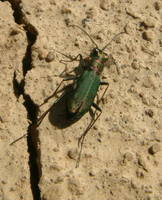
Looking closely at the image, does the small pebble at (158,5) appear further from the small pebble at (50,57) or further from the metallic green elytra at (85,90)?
the small pebble at (50,57)

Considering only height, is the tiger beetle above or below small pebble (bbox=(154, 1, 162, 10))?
below

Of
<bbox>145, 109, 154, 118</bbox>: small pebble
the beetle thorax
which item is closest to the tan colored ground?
<bbox>145, 109, 154, 118</bbox>: small pebble

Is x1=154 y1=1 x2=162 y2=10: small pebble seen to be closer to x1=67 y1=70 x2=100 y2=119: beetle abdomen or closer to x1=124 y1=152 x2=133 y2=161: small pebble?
x1=67 y1=70 x2=100 y2=119: beetle abdomen

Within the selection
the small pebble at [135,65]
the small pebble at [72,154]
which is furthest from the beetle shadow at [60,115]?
the small pebble at [135,65]

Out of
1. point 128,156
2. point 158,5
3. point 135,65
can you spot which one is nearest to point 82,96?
point 128,156

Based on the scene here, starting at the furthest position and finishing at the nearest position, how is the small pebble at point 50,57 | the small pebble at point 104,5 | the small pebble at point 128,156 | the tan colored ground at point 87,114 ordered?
the small pebble at point 104,5 → the small pebble at point 50,57 → the small pebble at point 128,156 → the tan colored ground at point 87,114

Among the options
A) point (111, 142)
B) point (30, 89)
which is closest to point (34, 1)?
point (30, 89)

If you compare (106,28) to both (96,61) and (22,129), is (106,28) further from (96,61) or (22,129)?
(22,129)
